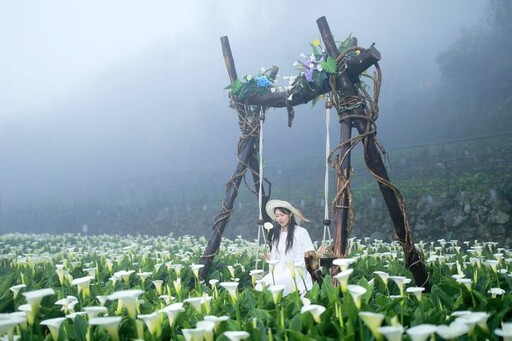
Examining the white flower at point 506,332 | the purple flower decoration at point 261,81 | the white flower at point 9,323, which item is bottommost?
the white flower at point 506,332

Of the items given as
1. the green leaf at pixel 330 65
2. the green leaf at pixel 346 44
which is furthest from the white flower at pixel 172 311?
the green leaf at pixel 346 44

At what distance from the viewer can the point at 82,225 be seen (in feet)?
86.6

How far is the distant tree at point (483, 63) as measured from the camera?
27453mm

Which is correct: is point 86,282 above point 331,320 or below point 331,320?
above

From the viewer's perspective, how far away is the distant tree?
2745cm

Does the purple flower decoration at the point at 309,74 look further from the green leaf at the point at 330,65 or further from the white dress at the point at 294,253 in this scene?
the white dress at the point at 294,253

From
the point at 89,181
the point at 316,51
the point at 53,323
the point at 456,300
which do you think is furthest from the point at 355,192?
the point at 89,181

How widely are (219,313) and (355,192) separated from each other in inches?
542

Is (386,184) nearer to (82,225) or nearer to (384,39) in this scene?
(82,225)

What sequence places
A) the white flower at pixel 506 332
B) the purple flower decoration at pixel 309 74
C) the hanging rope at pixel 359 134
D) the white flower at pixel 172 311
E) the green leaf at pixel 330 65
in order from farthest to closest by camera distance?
the purple flower decoration at pixel 309 74, the green leaf at pixel 330 65, the hanging rope at pixel 359 134, the white flower at pixel 172 311, the white flower at pixel 506 332

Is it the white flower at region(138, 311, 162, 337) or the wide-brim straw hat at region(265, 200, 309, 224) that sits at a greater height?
the wide-brim straw hat at region(265, 200, 309, 224)

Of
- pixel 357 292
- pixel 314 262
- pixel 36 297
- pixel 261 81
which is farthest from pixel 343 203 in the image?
pixel 36 297

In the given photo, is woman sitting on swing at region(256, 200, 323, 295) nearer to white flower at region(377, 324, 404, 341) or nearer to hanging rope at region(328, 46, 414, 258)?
hanging rope at region(328, 46, 414, 258)

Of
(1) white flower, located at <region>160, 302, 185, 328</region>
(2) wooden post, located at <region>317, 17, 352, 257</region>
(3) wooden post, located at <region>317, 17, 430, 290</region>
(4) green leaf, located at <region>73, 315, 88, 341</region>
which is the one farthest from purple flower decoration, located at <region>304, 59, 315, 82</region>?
(4) green leaf, located at <region>73, 315, 88, 341</region>
